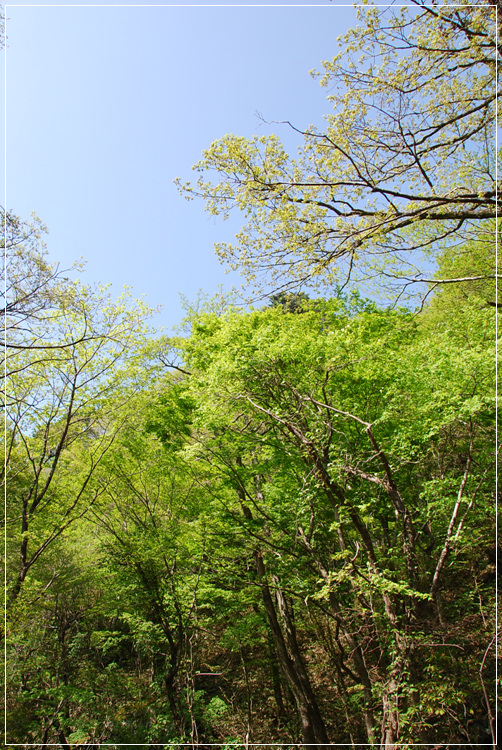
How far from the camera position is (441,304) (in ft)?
53.7

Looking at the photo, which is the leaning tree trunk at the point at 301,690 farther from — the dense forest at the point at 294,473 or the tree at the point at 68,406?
the tree at the point at 68,406

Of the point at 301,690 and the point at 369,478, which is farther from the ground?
the point at 369,478

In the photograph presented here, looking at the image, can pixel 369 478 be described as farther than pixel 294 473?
No

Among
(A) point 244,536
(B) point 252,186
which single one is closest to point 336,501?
(A) point 244,536

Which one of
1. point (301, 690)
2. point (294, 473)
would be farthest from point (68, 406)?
point (301, 690)

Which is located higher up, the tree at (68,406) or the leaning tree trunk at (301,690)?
the tree at (68,406)

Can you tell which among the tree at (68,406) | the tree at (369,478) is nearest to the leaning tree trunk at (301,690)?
the tree at (369,478)

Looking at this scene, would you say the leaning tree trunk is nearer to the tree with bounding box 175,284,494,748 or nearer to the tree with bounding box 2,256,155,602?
the tree with bounding box 175,284,494,748

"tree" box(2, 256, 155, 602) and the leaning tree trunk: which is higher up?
"tree" box(2, 256, 155, 602)

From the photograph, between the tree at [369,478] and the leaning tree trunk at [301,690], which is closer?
the tree at [369,478]

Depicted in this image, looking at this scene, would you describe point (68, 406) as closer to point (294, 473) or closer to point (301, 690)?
point (294, 473)

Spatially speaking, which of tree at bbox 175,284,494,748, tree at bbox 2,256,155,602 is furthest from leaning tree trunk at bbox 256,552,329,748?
tree at bbox 2,256,155,602

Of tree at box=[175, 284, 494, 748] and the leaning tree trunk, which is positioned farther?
the leaning tree trunk

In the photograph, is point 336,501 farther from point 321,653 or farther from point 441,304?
point 441,304
